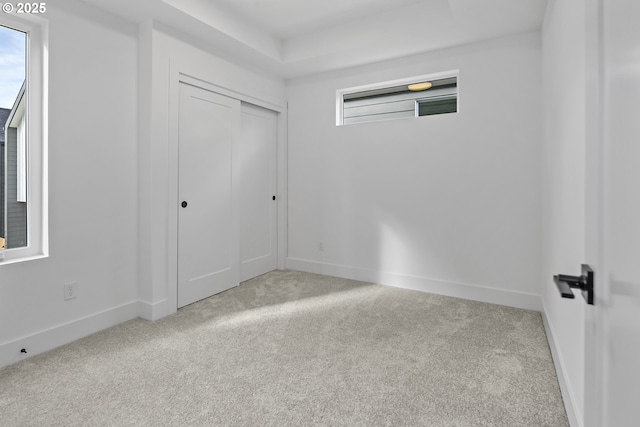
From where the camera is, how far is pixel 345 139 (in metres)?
4.05

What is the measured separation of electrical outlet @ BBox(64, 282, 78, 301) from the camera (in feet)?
8.23

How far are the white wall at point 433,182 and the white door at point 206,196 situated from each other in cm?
102

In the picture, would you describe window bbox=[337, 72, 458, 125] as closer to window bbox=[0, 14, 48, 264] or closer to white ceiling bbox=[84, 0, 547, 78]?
white ceiling bbox=[84, 0, 547, 78]

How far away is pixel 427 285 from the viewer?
11.9 ft

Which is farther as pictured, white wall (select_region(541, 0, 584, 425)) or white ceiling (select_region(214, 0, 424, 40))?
white ceiling (select_region(214, 0, 424, 40))

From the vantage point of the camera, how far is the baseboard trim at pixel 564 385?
154cm

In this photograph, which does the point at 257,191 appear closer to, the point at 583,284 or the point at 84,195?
the point at 84,195

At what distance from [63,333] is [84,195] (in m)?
0.99

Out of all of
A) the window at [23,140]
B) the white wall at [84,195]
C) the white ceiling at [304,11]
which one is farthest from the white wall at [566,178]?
the window at [23,140]

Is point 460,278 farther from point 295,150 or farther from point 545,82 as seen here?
point 295,150

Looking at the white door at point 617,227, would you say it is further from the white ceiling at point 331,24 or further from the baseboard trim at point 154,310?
the baseboard trim at point 154,310

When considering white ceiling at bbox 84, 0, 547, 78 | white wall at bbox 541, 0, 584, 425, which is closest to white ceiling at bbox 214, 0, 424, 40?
white ceiling at bbox 84, 0, 547, 78

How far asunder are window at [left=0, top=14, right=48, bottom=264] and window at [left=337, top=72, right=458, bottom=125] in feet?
9.14

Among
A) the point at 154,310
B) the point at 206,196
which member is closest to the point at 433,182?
the point at 206,196
